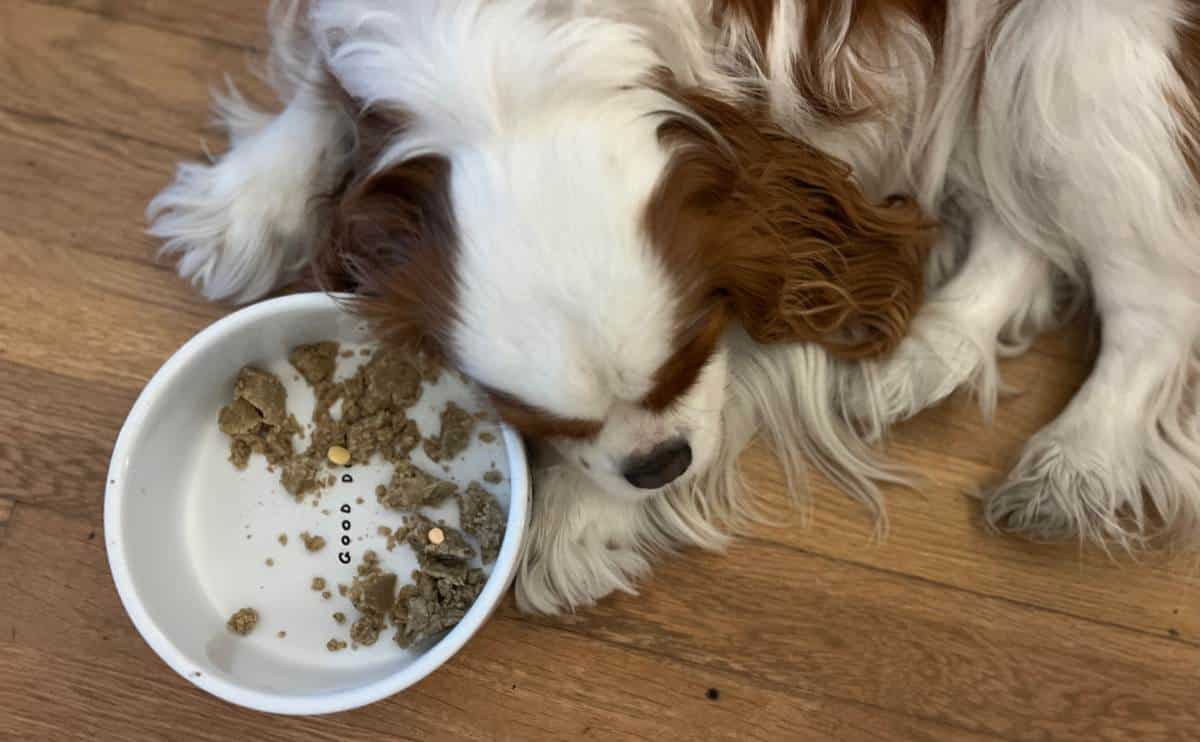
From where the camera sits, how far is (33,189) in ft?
5.62

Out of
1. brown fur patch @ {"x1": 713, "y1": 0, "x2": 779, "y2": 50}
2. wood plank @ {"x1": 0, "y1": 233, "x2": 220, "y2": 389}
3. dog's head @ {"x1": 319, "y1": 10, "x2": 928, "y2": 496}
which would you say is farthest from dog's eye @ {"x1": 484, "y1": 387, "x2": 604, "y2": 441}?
wood plank @ {"x1": 0, "y1": 233, "x2": 220, "y2": 389}

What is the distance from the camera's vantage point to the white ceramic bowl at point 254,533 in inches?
52.7

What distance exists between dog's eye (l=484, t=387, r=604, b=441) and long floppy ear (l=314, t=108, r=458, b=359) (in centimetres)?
9

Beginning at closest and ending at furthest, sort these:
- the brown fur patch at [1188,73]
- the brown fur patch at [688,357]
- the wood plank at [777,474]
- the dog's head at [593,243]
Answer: the dog's head at [593,243], the brown fur patch at [688,357], the brown fur patch at [1188,73], the wood plank at [777,474]

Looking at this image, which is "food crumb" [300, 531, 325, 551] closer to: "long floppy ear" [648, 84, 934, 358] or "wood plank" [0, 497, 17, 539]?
"wood plank" [0, 497, 17, 539]

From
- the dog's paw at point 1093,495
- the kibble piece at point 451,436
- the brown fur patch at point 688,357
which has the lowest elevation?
the kibble piece at point 451,436

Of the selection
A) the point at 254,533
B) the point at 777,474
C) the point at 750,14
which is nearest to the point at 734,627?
the point at 777,474

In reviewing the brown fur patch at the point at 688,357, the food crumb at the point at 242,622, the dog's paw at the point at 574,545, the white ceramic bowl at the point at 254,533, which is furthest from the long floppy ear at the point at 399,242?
the food crumb at the point at 242,622

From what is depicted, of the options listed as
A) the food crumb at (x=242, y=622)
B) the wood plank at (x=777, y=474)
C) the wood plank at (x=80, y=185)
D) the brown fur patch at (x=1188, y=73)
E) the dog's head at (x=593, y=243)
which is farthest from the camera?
the wood plank at (x=80, y=185)

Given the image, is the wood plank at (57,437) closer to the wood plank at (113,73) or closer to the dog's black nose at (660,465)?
the wood plank at (113,73)

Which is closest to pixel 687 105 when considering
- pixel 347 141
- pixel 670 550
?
pixel 347 141

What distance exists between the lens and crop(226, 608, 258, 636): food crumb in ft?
4.79

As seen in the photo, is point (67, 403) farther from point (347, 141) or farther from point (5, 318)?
point (347, 141)

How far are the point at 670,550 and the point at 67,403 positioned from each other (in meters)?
0.96
